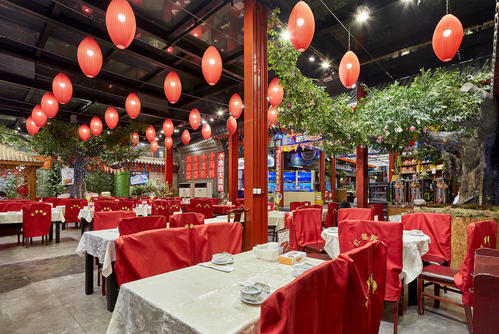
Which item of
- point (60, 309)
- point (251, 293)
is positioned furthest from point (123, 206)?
point (251, 293)

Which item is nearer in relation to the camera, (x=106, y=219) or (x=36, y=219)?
(x=106, y=219)

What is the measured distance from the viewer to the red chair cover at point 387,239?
7.41 feet

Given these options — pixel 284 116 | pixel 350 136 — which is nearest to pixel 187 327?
pixel 284 116

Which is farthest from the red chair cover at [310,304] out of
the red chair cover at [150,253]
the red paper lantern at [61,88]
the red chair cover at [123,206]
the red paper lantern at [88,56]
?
the red chair cover at [123,206]

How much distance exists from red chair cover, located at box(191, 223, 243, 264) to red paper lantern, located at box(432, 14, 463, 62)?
3.22 m

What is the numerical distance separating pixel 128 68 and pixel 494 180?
894cm

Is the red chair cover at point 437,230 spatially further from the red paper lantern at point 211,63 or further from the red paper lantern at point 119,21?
the red paper lantern at point 119,21

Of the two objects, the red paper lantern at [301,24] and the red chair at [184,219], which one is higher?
the red paper lantern at [301,24]

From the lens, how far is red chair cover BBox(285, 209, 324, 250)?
11.7 feet

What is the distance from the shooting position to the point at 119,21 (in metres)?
2.76

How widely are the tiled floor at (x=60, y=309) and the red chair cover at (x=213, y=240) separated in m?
1.19

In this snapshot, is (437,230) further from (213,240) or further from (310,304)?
(310,304)

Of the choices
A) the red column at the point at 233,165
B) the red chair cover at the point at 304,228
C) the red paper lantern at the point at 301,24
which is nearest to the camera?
the red paper lantern at the point at 301,24

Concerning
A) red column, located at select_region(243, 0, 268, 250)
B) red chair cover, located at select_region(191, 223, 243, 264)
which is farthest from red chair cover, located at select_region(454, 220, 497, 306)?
red column, located at select_region(243, 0, 268, 250)
